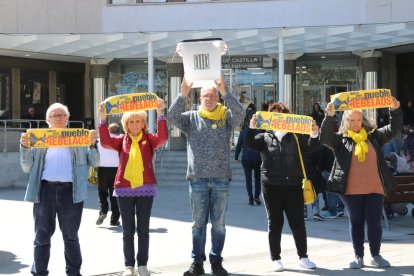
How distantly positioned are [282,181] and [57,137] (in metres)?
2.37

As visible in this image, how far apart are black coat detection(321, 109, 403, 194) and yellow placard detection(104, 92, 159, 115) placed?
191 cm

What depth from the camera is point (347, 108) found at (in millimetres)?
7043

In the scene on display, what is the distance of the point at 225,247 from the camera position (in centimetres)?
861

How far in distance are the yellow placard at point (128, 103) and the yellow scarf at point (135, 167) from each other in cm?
31

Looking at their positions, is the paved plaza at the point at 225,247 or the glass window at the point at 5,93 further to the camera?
the glass window at the point at 5,93

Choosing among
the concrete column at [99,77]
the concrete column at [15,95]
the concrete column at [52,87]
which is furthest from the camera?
the concrete column at [52,87]

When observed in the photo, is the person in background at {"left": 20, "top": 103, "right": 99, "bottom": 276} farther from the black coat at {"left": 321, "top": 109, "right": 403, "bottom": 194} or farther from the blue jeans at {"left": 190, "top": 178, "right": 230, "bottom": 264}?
the black coat at {"left": 321, "top": 109, "right": 403, "bottom": 194}

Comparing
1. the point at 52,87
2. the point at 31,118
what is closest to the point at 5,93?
the point at 31,118

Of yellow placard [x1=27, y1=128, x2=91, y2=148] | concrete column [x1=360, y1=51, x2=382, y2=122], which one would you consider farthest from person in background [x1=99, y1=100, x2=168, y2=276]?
concrete column [x1=360, y1=51, x2=382, y2=122]

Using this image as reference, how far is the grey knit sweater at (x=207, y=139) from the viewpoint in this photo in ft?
21.5

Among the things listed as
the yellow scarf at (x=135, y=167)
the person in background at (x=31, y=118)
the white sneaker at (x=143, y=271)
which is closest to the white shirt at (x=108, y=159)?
the yellow scarf at (x=135, y=167)

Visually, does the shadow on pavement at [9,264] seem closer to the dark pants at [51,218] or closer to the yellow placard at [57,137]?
the dark pants at [51,218]

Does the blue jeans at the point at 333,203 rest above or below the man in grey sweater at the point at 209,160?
below

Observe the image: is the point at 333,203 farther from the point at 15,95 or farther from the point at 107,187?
the point at 15,95
